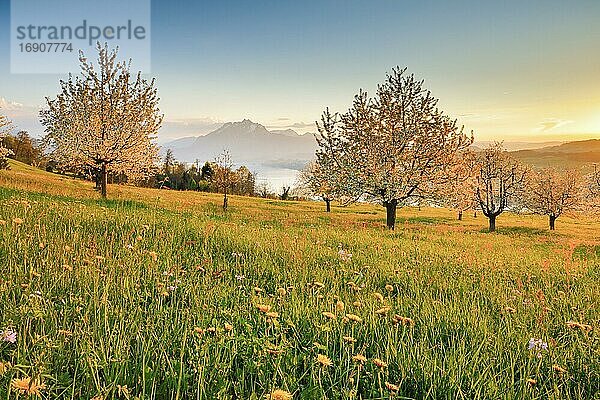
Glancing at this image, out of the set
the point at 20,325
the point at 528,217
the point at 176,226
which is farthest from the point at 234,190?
the point at 20,325

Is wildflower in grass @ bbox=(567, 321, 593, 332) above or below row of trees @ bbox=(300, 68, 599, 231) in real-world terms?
below

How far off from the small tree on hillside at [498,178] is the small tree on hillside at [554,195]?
5.24m

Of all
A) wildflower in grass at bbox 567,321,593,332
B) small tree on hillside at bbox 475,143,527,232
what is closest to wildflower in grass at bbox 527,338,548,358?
wildflower in grass at bbox 567,321,593,332

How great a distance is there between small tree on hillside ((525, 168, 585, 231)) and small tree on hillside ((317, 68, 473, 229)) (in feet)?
90.7

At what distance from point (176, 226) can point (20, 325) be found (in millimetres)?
5057

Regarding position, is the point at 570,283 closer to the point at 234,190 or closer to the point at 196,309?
the point at 196,309

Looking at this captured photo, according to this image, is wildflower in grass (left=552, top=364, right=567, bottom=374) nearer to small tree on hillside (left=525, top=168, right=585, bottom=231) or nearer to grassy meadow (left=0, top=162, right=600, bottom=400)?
→ grassy meadow (left=0, top=162, right=600, bottom=400)

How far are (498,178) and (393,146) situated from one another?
22476mm

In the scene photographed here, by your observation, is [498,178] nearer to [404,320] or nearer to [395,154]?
[395,154]

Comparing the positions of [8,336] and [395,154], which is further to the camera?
[395,154]

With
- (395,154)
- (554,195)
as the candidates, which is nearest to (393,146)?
(395,154)

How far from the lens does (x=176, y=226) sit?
7.91 m

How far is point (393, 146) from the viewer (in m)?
22.3

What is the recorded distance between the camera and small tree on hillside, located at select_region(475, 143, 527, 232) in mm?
38250
